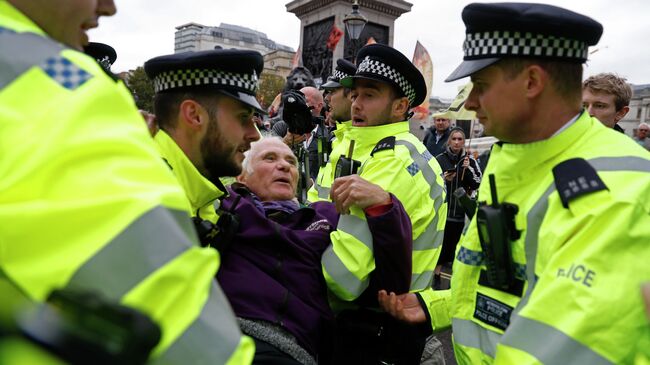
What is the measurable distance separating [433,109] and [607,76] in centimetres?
5999

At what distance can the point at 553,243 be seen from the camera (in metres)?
1.39

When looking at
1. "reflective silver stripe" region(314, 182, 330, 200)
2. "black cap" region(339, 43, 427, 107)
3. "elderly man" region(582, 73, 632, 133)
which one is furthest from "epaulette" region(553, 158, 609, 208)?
"elderly man" region(582, 73, 632, 133)

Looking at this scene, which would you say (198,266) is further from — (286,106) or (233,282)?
(286,106)

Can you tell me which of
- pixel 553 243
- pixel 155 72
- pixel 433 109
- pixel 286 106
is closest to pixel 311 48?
pixel 286 106

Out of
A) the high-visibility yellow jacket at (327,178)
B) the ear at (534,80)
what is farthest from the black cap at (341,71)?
the ear at (534,80)

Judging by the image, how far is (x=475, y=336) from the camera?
1785mm

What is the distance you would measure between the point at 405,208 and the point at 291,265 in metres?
0.81

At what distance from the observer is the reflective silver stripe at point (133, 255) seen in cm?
73

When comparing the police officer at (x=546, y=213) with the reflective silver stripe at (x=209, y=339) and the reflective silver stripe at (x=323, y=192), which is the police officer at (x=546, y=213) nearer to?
the reflective silver stripe at (x=209, y=339)

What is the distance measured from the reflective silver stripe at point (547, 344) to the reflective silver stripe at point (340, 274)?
1.00m

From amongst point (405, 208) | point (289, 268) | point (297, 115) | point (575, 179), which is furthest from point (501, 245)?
point (297, 115)

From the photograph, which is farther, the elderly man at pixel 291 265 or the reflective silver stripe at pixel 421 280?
the reflective silver stripe at pixel 421 280

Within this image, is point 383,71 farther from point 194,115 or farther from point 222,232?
point 222,232

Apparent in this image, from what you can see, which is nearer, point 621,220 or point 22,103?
point 22,103
